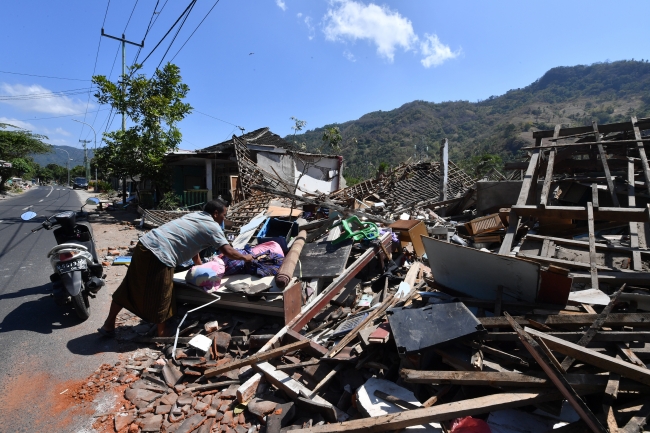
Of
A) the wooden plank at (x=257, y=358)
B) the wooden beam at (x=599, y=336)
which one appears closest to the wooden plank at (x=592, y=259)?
the wooden beam at (x=599, y=336)

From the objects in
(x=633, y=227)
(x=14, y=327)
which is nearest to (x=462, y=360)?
(x=633, y=227)

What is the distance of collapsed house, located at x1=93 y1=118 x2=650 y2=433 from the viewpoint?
218cm

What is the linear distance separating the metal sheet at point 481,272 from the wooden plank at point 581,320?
354 mm

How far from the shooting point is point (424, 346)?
252 cm

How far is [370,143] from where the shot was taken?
69375 mm

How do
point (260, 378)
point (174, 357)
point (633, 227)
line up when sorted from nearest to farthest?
1. point (260, 378)
2. point (174, 357)
3. point (633, 227)

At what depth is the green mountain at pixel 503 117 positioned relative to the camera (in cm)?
5641

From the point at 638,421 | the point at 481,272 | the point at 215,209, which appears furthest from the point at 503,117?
the point at 638,421

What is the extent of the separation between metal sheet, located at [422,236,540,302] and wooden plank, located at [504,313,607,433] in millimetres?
705

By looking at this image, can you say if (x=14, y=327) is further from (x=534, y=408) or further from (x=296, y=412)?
(x=534, y=408)

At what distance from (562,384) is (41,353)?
183 inches

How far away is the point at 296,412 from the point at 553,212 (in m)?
3.83

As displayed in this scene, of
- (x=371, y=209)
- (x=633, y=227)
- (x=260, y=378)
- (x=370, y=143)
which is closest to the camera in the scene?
(x=260, y=378)

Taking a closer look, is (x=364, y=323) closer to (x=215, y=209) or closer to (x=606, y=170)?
(x=215, y=209)
